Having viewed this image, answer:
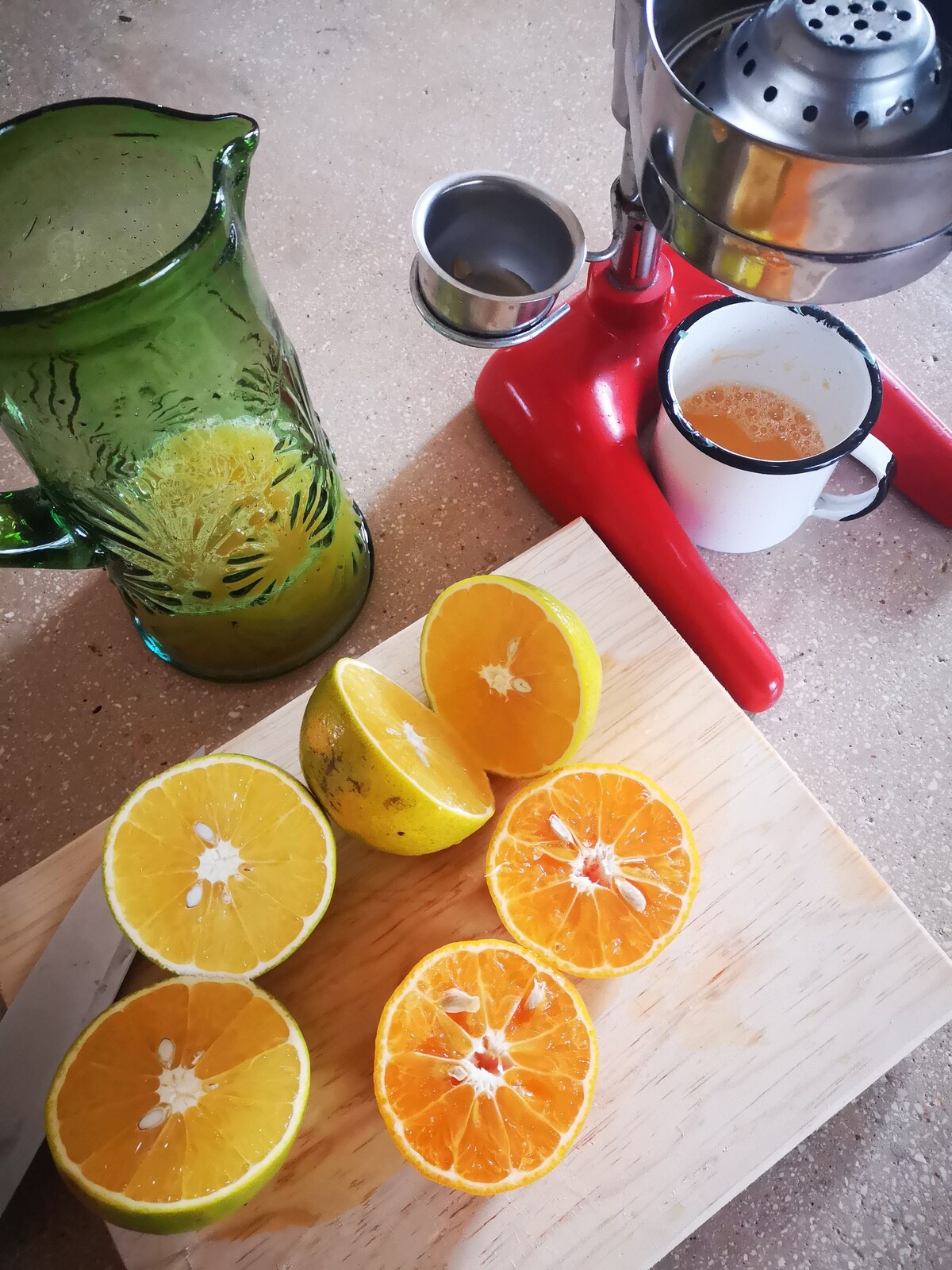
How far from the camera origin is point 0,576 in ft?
2.23

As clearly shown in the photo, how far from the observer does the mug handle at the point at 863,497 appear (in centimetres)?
61

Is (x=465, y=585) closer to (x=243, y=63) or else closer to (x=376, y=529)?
(x=376, y=529)

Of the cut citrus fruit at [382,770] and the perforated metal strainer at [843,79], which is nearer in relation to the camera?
the perforated metal strainer at [843,79]

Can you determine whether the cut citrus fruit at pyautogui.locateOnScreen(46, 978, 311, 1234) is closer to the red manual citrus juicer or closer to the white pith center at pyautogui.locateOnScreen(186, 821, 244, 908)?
the white pith center at pyautogui.locateOnScreen(186, 821, 244, 908)

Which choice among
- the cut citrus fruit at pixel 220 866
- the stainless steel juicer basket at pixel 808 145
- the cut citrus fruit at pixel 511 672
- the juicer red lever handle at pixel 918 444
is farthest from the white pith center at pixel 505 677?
the juicer red lever handle at pixel 918 444

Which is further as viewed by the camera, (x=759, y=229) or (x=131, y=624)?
(x=131, y=624)

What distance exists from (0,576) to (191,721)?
180 mm

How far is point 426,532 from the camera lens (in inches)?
27.1

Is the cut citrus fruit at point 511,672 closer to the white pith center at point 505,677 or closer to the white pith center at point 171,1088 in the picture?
the white pith center at point 505,677

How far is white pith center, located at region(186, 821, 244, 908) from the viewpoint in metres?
0.48

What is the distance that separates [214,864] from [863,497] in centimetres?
44

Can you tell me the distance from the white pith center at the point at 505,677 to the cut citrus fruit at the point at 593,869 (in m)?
0.05

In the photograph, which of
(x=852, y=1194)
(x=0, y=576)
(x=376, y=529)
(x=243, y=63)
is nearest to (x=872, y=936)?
(x=852, y=1194)

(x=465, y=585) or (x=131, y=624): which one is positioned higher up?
(x=465, y=585)
